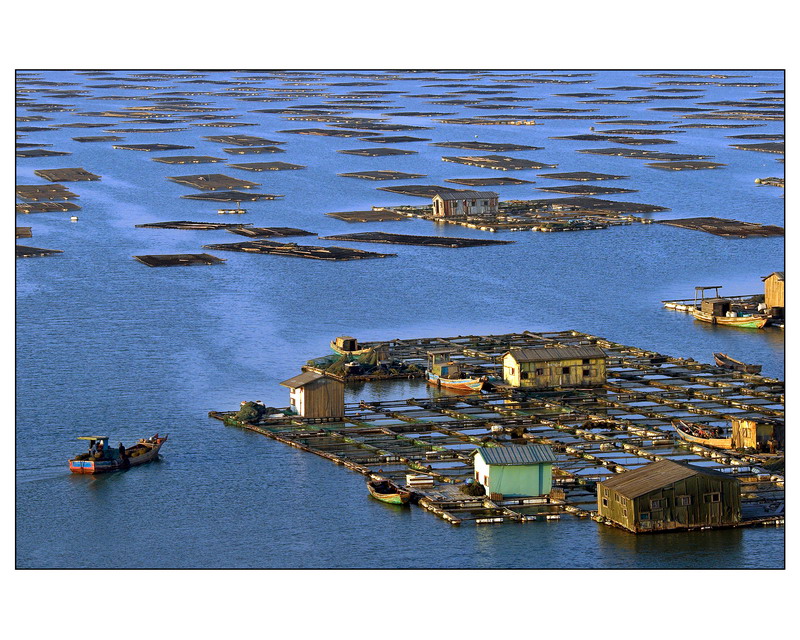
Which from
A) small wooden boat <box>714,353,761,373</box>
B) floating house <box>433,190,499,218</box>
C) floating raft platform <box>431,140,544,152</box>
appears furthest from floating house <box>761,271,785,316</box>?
floating raft platform <box>431,140,544,152</box>

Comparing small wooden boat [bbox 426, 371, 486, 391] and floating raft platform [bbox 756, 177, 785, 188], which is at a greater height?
floating raft platform [bbox 756, 177, 785, 188]

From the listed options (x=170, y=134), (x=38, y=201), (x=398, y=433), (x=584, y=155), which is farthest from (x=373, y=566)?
(x=170, y=134)

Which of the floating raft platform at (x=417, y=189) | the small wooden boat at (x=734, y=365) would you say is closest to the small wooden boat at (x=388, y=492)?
the small wooden boat at (x=734, y=365)

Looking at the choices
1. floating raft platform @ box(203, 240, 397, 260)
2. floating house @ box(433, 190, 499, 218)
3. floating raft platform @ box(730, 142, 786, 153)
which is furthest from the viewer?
floating raft platform @ box(730, 142, 786, 153)

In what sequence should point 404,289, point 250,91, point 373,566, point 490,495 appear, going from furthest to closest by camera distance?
point 250,91 < point 404,289 < point 490,495 < point 373,566

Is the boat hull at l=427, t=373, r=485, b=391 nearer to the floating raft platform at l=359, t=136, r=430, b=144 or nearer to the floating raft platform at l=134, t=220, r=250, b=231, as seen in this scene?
the floating raft platform at l=134, t=220, r=250, b=231

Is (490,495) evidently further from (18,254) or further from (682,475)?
(18,254)
